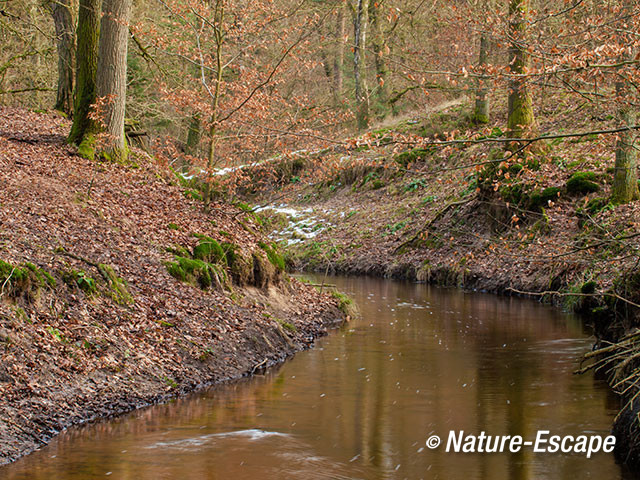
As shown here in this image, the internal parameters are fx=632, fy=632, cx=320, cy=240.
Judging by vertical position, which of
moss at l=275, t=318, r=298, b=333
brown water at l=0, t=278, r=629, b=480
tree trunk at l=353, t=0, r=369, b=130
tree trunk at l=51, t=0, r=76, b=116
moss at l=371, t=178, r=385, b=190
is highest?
tree trunk at l=353, t=0, r=369, b=130

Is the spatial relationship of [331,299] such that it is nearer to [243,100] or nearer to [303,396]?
[243,100]

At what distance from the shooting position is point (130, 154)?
49.3 feet

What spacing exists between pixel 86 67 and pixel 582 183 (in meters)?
12.7

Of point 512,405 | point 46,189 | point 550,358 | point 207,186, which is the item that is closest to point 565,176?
point 550,358

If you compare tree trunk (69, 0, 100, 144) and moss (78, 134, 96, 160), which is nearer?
moss (78, 134, 96, 160)

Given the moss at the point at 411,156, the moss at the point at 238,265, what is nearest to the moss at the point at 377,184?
the moss at the point at 411,156

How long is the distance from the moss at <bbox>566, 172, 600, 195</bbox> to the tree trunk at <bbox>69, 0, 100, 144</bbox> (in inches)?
483

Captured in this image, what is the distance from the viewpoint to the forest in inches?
275

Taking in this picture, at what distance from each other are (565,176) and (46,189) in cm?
1348

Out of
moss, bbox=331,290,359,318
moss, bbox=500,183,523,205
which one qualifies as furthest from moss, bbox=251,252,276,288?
moss, bbox=500,183,523,205

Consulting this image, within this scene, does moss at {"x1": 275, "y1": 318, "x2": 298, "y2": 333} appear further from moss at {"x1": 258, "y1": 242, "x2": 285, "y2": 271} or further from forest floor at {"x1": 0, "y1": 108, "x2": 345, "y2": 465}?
moss at {"x1": 258, "y1": 242, "x2": 285, "y2": 271}

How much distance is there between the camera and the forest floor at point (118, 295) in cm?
704

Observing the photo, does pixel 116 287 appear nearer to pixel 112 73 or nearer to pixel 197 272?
→ pixel 197 272

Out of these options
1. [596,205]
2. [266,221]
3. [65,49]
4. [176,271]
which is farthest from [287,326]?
[266,221]
